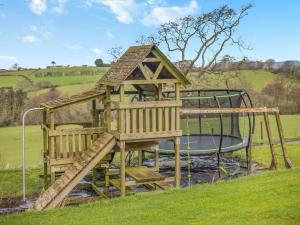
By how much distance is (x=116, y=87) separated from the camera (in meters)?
10.1

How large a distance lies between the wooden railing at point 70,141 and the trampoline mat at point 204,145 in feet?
11.2

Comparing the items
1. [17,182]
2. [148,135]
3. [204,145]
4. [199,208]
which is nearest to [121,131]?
[148,135]

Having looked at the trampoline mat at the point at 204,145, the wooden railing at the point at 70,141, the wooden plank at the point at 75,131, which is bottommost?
the trampoline mat at the point at 204,145

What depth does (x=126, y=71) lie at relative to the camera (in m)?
10.2

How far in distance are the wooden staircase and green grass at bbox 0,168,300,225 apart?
1.05 metres

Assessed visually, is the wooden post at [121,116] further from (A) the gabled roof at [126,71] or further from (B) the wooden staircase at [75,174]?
(B) the wooden staircase at [75,174]

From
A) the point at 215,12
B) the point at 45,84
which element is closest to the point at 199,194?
the point at 215,12

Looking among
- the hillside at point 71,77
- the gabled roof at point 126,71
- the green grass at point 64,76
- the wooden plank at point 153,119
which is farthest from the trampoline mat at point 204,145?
the green grass at point 64,76

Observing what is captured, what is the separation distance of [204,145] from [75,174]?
585cm

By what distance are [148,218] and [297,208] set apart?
8.08 feet

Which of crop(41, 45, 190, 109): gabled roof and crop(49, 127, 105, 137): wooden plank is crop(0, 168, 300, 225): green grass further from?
crop(41, 45, 190, 109): gabled roof

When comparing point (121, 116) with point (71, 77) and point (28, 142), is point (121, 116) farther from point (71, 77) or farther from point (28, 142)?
point (71, 77)

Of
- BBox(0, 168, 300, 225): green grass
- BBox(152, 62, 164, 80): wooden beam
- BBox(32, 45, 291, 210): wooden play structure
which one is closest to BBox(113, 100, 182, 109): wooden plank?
BBox(32, 45, 291, 210): wooden play structure

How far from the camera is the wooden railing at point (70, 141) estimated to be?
10.2 metres
